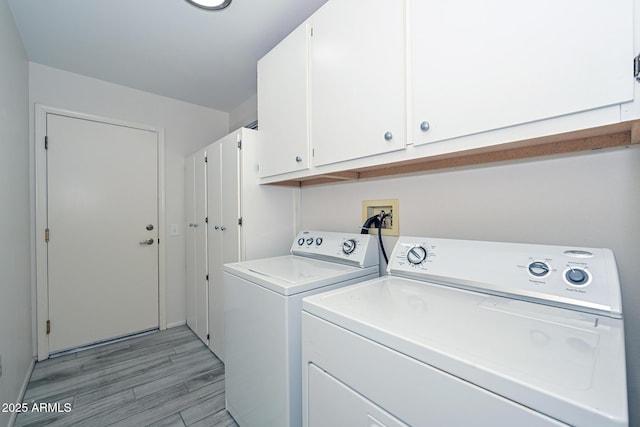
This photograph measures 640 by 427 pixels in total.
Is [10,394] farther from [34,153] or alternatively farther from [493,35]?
[493,35]

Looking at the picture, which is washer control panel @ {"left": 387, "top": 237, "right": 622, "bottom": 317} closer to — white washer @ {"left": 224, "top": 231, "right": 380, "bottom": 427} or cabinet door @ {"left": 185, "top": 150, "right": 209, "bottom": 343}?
white washer @ {"left": 224, "top": 231, "right": 380, "bottom": 427}

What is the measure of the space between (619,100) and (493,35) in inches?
15.1

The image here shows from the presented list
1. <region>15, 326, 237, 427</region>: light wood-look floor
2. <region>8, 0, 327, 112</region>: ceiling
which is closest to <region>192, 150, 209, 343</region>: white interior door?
<region>15, 326, 237, 427</region>: light wood-look floor

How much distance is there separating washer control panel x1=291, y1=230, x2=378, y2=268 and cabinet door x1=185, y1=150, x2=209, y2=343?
3.74 feet

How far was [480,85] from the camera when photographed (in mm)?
870

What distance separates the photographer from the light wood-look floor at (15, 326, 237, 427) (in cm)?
161

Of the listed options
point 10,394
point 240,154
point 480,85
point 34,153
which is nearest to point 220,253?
point 240,154

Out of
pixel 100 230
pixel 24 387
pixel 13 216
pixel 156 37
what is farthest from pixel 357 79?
pixel 24 387

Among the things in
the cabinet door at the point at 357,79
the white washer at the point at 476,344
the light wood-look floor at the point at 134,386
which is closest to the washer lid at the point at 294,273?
the white washer at the point at 476,344

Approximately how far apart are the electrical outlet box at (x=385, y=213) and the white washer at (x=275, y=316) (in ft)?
0.39

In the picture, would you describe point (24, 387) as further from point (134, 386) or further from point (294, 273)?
point (294, 273)

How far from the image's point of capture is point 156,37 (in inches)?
74.8

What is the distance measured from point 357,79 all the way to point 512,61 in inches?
23.6

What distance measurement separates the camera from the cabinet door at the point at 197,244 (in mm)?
2486
